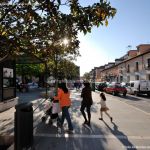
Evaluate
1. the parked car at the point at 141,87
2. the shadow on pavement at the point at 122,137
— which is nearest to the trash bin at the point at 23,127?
the shadow on pavement at the point at 122,137

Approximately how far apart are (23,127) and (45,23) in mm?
2368

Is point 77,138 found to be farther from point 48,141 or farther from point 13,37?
point 13,37

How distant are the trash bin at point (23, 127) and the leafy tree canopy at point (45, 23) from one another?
142 centimetres

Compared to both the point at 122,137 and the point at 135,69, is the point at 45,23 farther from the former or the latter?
the point at 135,69

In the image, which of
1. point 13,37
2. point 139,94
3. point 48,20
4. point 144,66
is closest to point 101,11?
point 48,20

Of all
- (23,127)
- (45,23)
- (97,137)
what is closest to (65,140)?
(97,137)

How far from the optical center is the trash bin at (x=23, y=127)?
6938 mm

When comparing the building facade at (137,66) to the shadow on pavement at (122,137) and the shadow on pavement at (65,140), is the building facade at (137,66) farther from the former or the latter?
the shadow on pavement at (65,140)

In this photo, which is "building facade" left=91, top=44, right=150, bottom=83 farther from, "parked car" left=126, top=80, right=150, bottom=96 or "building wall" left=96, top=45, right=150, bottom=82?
"parked car" left=126, top=80, right=150, bottom=96

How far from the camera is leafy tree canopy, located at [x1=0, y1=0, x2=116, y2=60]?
611 centimetres

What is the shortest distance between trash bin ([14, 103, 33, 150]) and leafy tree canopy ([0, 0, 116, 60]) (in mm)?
1416

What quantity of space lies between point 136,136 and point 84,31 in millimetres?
5329

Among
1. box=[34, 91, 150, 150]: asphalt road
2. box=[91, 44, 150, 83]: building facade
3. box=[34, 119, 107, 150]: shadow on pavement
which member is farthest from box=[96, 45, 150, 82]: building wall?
box=[34, 119, 107, 150]: shadow on pavement

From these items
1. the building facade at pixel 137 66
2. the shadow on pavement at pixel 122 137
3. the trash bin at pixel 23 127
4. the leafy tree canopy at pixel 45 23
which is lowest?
the shadow on pavement at pixel 122 137
